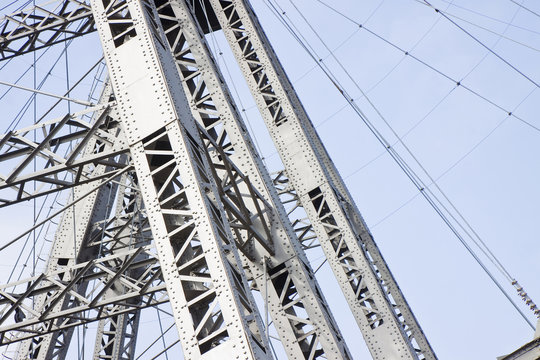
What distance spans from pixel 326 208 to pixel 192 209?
324 inches

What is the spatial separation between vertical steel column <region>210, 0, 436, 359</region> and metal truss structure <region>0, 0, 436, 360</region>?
35 millimetres

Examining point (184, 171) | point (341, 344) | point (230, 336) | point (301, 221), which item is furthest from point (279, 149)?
point (230, 336)

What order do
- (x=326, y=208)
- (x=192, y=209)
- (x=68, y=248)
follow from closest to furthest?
(x=192, y=209), (x=68, y=248), (x=326, y=208)

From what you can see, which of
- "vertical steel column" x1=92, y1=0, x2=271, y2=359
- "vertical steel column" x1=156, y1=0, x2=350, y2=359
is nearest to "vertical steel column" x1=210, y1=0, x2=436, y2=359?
"vertical steel column" x1=156, y1=0, x2=350, y2=359

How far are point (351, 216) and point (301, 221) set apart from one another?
1.44 m

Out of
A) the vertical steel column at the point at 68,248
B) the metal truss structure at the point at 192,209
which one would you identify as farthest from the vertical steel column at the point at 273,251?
the vertical steel column at the point at 68,248

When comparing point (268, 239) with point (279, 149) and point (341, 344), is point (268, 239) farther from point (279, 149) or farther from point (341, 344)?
point (279, 149)

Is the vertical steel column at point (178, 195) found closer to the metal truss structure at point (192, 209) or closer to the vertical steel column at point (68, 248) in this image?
the metal truss structure at point (192, 209)

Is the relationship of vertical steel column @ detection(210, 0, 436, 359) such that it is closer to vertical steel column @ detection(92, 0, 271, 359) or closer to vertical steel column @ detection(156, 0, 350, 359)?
vertical steel column @ detection(156, 0, 350, 359)

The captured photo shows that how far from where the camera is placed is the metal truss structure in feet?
22.5

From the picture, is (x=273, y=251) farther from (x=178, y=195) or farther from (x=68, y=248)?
(x=68, y=248)

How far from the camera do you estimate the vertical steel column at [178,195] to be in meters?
6.30

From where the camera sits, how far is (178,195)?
23.5ft

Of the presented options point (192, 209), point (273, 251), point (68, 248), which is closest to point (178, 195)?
point (192, 209)
